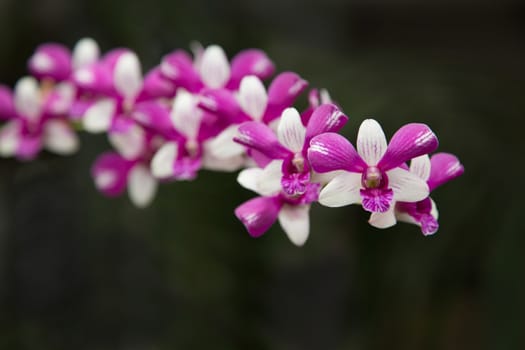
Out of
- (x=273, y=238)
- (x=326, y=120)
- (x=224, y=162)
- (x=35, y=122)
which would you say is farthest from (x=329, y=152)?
(x=273, y=238)

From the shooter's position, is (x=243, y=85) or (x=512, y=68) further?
(x=512, y=68)

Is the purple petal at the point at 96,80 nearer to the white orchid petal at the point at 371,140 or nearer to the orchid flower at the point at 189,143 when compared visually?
the orchid flower at the point at 189,143

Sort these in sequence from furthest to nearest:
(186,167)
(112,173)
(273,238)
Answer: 1. (273,238)
2. (112,173)
3. (186,167)

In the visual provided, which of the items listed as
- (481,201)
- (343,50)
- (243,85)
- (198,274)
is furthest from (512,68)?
(243,85)

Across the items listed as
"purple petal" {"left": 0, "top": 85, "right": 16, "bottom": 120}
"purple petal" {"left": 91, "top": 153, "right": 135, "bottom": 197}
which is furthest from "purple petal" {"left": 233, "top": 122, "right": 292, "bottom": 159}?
"purple petal" {"left": 0, "top": 85, "right": 16, "bottom": 120}

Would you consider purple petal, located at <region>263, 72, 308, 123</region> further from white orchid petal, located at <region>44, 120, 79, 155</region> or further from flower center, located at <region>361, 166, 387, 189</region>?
white orchid petal, located at <region>44, 120, 79, 155</region>

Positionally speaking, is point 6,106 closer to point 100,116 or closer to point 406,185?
point 100,116

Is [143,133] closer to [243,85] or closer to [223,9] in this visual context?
[243,85]

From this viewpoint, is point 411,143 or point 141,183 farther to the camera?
point 141,183
